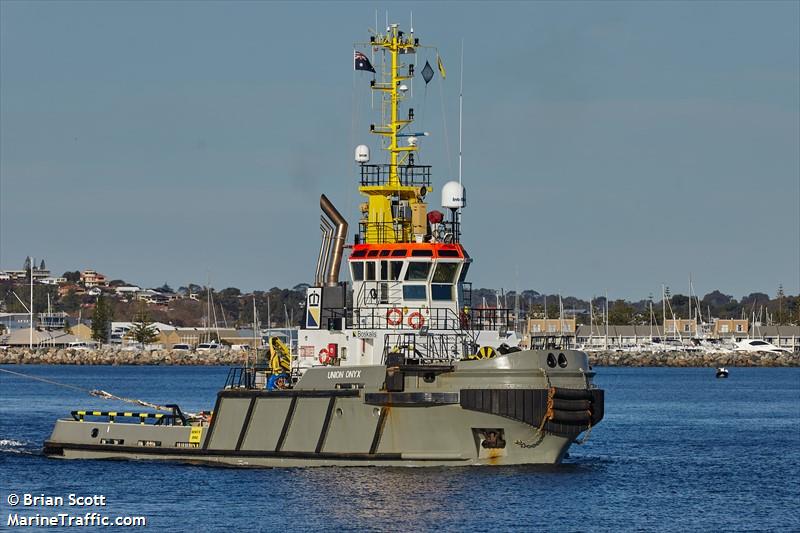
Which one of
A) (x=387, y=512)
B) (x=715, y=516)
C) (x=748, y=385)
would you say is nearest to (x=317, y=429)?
(x=387, y=512)

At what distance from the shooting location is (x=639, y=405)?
7738cm

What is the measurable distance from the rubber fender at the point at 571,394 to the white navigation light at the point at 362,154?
901 cm

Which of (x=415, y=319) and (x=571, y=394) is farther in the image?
(x=415, y=319)

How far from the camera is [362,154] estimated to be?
40.6 m

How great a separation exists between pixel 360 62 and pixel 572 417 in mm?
11361

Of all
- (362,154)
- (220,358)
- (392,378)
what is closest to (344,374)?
(392,378)

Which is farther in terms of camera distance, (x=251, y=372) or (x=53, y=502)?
(x=251, y=372)

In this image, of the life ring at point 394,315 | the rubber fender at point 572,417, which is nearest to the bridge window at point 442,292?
the life ring at point 394,315

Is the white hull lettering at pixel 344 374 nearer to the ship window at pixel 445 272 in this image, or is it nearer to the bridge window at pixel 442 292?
the bridge window at pixel 442 292

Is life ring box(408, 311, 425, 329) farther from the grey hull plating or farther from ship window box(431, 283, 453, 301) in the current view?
the grey hull plating

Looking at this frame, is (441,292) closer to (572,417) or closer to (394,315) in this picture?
(394,315)

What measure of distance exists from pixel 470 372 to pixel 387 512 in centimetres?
504

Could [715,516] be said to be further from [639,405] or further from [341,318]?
[639,405]

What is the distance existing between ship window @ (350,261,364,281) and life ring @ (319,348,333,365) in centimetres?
221
